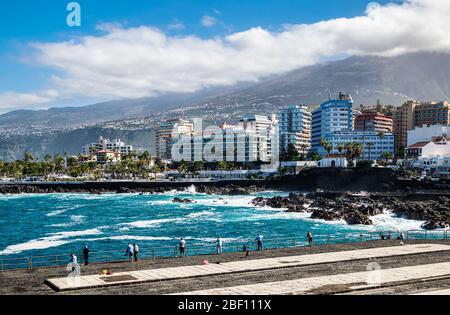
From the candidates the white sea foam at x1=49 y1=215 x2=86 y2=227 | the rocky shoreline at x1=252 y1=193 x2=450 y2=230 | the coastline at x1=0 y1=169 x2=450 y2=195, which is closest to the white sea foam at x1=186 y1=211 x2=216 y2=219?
the rocky shoreline at x1=252 y1=193 x2=450 y2=230

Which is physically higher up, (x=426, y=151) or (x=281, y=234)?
(x=426, y=151)

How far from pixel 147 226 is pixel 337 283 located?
44.5 meters

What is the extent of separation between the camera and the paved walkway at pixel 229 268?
2278 centimetres

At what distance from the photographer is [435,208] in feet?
250

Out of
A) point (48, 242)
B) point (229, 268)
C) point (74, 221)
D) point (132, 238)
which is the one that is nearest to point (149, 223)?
point (74, 221)

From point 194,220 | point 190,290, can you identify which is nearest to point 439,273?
point 190,290

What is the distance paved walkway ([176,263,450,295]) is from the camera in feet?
70.3

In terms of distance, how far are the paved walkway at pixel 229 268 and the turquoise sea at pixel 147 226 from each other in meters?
13.0

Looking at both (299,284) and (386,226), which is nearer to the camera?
(299,284)

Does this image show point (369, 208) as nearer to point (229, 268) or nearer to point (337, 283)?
point (229, 268)

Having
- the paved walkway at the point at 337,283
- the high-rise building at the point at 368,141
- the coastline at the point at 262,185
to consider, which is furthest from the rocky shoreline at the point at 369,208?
the high-rise building at the point at 368,141

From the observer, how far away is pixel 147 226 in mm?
64750
